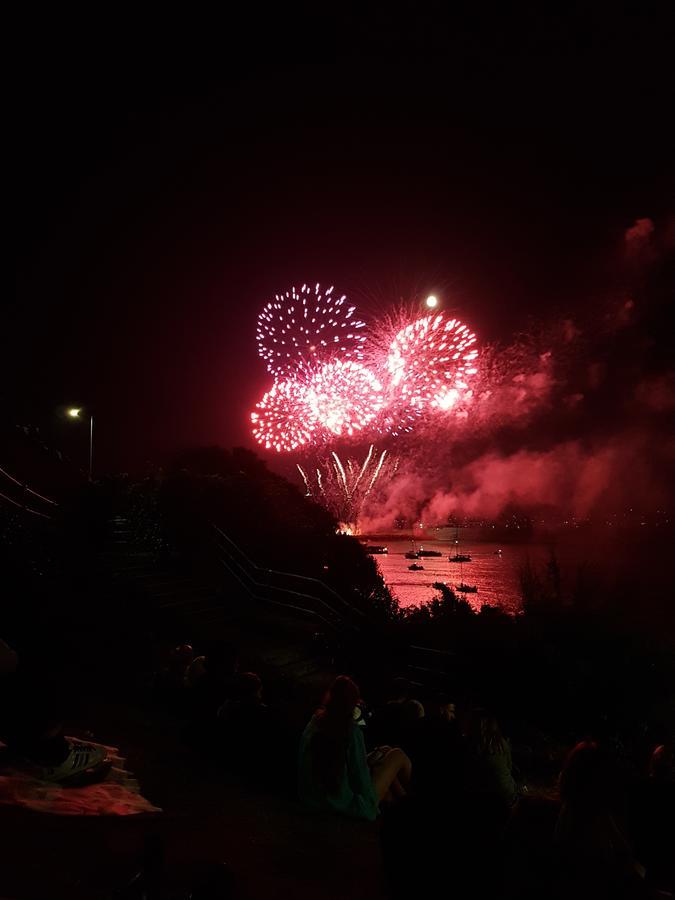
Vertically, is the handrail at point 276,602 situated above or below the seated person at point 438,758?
above

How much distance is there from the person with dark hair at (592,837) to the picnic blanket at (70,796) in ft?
9.92

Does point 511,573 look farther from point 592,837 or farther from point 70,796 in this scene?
point 592,837

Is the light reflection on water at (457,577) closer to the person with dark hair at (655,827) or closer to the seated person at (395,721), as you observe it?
the seated person at (395,721)

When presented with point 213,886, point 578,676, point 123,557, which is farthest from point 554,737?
point 123,557

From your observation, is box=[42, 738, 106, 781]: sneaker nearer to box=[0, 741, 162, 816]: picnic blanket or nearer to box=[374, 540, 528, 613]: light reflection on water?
box=[0, 741, 162, 816]: picnic blanket

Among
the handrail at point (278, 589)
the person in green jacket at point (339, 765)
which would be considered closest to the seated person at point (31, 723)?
the person in green jacket at point (339, 765)

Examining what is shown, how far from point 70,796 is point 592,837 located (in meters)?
3.63

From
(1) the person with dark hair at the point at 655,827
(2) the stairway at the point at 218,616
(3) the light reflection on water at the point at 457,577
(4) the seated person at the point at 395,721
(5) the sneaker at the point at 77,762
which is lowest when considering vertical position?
(1) the person with dark hair at the point at 655,827

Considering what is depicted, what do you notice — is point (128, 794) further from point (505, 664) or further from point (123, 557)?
point (123, 557)

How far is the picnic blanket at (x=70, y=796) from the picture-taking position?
4.05 meters

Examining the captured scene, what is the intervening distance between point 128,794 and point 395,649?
602 centimetres

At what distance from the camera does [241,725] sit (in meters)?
5.30

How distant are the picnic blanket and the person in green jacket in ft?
3.93

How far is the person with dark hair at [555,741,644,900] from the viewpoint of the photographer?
2930 mm
